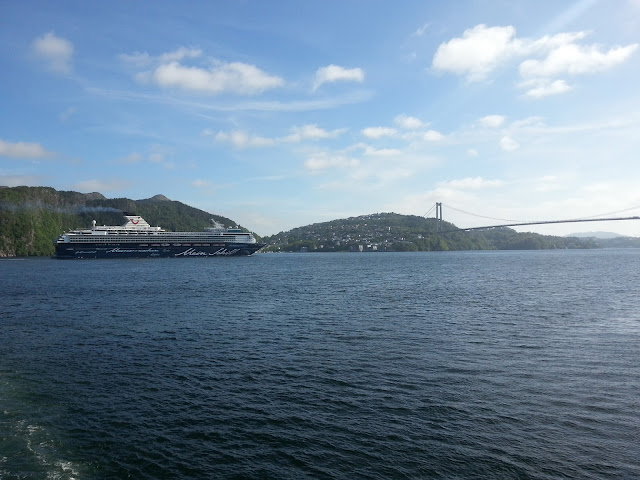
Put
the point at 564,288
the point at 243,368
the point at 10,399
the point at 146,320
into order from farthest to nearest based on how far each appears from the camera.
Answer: the point at 564,288, the point at 146,320, the point at 243,368, the point at 10,399

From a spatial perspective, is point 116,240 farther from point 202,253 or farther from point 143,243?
point 202,253

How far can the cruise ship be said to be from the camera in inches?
4764

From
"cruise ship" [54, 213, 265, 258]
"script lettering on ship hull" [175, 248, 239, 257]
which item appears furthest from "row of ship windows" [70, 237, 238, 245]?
"script lettering on ship hull" [175, 248, 239, 257]

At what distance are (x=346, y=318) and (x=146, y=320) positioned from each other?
14126 millimetres

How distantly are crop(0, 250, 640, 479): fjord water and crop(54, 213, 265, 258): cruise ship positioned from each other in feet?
333

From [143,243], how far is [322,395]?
125m

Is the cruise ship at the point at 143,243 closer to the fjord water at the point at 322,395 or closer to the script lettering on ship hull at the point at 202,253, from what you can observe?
the script lettering on ship hull at the point at 202,253

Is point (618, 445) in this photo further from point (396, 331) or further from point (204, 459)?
point (396, 331)

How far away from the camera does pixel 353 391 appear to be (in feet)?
49.6

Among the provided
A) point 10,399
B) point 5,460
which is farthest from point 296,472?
point 10,399

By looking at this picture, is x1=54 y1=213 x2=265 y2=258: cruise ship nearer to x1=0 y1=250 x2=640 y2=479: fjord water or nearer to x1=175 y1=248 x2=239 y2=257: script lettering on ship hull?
x1=175 y1=248 x2=239 y2=257: script lettering on ship hull

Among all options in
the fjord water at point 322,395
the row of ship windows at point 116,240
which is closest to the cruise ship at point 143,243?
the row of ship windows at point 116,240

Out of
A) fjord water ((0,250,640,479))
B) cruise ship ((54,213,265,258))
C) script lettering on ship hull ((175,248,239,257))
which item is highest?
cruise ship ((54,213,265,258))

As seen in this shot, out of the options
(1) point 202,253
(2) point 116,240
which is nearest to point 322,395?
(2) point 116,240
